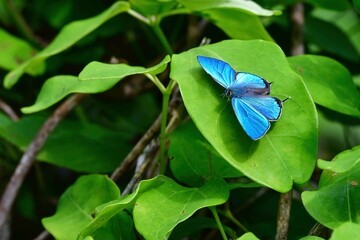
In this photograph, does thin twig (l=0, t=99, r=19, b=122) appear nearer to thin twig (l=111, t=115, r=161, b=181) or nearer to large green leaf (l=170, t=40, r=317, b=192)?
thin twig (l=111, t=115, r=161, b=181)

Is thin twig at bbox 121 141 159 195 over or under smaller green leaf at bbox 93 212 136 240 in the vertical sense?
under

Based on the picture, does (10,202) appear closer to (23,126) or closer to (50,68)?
(23,126)

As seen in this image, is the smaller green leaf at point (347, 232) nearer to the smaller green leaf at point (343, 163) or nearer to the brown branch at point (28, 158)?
the smaller green leaf at point (343, 163)

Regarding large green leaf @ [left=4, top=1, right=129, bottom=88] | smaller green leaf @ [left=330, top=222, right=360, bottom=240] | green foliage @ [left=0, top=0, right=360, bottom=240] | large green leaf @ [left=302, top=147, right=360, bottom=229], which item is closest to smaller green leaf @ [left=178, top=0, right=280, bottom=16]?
green foliage @ [left=0, top=0, right=360, bottom=240]

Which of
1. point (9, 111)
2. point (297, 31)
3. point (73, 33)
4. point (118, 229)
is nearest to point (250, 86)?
point (118, 229)

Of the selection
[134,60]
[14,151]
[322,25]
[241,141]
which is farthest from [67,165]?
[322,25]

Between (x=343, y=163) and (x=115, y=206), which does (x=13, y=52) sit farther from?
(x=343, y=163)
